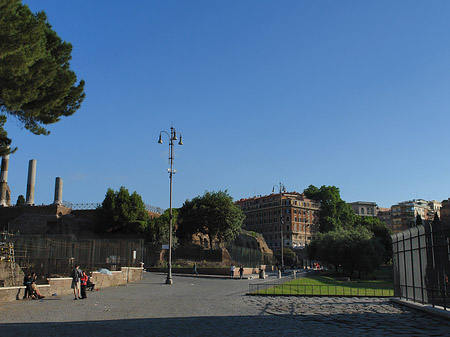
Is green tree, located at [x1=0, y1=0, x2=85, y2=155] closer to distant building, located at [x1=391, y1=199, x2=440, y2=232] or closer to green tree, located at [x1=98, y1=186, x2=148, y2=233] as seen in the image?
green tree, located at [x1=98, y1=186, x2=148, y2=233]

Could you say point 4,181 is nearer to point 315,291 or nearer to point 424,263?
point 315,291

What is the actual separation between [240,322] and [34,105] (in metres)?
13.3

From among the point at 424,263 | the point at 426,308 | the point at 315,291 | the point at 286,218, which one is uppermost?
the point at 286,218

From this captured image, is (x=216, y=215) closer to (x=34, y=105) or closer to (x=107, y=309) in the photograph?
(x=34, y=105)

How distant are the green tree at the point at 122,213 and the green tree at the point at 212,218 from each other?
240 inches

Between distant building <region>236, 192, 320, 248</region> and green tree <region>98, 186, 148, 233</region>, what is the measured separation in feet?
174

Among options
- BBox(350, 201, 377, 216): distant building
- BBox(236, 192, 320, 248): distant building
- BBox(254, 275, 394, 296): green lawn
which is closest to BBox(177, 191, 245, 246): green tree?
BBox(254, 275, 394, 296): green lawn

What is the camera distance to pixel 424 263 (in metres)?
12.9

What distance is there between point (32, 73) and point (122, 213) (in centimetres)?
4506

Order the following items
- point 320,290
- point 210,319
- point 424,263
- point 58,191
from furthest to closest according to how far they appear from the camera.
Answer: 1. point 58,191
2. point 320,290
3. point 424,263
4. point 210,319

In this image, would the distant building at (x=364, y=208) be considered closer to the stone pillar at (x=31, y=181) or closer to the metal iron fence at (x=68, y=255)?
the stone pillar at (x=31, y=181)

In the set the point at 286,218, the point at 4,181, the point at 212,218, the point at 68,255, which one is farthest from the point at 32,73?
the point at 286,218

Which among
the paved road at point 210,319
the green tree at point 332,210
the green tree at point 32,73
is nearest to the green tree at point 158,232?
the green tree at point 32,73

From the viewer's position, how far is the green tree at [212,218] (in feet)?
188
